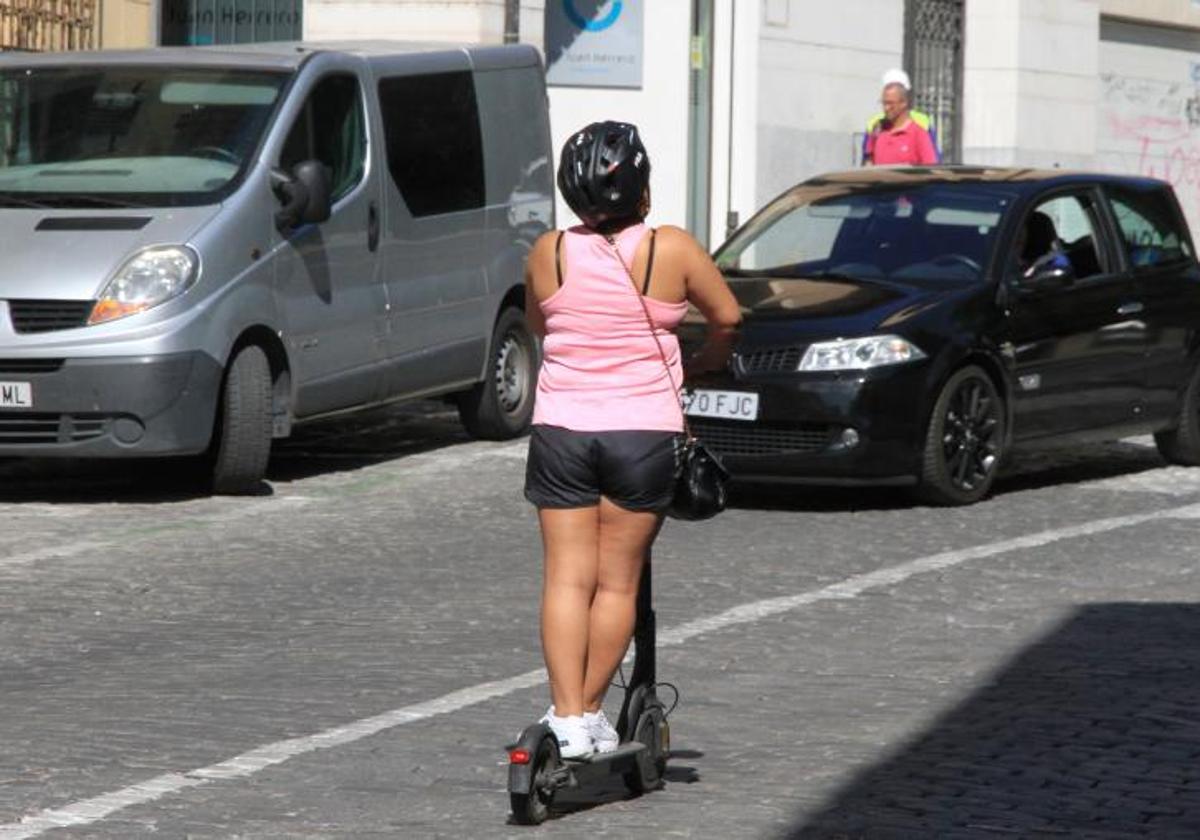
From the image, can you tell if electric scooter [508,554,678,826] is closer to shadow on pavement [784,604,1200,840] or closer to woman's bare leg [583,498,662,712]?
woman's bare leg [583,498,662,712]

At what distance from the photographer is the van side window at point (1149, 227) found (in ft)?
49.8

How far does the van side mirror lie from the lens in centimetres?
1373

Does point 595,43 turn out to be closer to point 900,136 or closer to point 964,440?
point 900,136

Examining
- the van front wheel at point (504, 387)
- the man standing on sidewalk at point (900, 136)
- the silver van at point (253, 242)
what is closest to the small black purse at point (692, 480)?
the silver van at point (253, 242)

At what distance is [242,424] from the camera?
526 inches

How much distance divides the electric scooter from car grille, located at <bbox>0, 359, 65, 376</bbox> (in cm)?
617

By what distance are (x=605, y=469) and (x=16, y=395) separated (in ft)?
21.2

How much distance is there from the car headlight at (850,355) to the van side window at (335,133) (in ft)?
8.52

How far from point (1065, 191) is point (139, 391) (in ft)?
15.8

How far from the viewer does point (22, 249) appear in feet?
43.1

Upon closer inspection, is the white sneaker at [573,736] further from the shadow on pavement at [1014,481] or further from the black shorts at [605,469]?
the shadow on pavement at [1014,481]

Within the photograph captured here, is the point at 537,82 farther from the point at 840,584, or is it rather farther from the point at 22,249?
the point at 840,584

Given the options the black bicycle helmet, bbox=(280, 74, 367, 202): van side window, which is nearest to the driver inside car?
bbox=(280, 74, 367, 202): van side window

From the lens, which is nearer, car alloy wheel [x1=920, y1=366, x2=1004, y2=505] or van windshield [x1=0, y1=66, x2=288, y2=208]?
car alloy wheel [x1=920, y1=366, x2=1004, y2=505]
